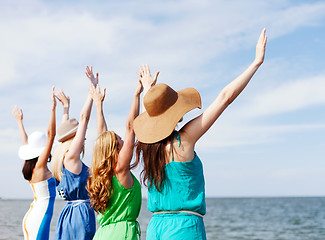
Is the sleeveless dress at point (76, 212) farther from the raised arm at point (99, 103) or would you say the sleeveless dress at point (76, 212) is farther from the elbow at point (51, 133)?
the raised arm at point (99, 103)

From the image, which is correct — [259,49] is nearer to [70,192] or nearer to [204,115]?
[204,115]

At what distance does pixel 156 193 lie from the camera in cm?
321

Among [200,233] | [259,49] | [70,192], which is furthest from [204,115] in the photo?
[70,192]

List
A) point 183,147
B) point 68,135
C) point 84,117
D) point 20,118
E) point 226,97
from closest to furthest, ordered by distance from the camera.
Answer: point 226,97 < point 183,147 < point 84,117 < point 68,135 < point 20,118

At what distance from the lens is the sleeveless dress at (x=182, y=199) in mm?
3082

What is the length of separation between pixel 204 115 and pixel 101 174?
3.65 feet

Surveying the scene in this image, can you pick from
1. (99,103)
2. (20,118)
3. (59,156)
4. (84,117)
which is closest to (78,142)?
(84,117)

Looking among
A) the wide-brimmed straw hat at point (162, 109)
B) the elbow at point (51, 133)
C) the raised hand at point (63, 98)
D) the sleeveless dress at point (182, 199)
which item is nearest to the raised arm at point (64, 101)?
the raised hand at point (63, 98)

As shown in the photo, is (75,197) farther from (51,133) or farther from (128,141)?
(128,141)

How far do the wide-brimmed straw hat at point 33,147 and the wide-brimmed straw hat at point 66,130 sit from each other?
Answer: 641 mm

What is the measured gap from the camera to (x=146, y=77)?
12.1 feet

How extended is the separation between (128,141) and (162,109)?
387 mm

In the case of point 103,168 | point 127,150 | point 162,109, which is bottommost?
point 103,168

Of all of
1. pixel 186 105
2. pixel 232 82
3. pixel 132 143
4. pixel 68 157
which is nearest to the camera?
pixel 232 82
